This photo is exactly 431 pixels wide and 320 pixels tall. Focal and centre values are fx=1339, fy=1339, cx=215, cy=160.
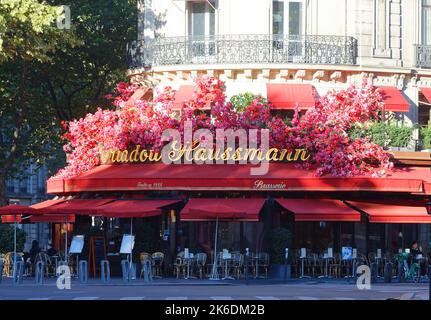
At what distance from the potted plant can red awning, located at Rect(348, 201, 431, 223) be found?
2917 millimetres

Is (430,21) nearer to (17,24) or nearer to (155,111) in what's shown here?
(155,111)

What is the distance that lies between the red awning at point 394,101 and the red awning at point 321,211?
4224 mm

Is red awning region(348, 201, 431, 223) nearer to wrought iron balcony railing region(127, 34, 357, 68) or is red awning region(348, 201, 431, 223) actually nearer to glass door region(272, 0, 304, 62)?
wrought iron balcony railing region(127, 34, 357, 68)

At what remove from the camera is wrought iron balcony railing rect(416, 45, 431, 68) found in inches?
1907

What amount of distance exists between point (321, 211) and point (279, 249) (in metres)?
1.84

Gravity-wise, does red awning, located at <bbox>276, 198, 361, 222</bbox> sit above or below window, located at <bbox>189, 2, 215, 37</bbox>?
below

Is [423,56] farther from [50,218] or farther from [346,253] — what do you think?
[50,218]

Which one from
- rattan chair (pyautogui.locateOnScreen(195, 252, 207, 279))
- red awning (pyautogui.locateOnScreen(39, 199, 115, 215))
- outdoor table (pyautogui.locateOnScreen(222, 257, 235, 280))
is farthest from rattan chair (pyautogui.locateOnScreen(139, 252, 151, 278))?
outdoor table (pyautogui.locateOnScreen(222, 257, 235, 280))

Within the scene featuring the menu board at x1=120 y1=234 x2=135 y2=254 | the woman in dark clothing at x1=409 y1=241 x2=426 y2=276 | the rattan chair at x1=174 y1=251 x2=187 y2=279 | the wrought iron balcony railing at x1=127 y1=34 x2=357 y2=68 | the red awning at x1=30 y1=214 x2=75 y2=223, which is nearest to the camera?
the menu board at x1=120 y1=234 x2=135 y2=254

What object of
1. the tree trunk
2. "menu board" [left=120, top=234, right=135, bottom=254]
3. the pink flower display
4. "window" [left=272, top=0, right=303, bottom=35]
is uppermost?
"window" [left=272, top=0, right=303, bottom=35]

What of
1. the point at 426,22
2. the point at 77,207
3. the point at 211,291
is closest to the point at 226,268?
the point at 77,207

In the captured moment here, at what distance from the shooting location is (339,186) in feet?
148
